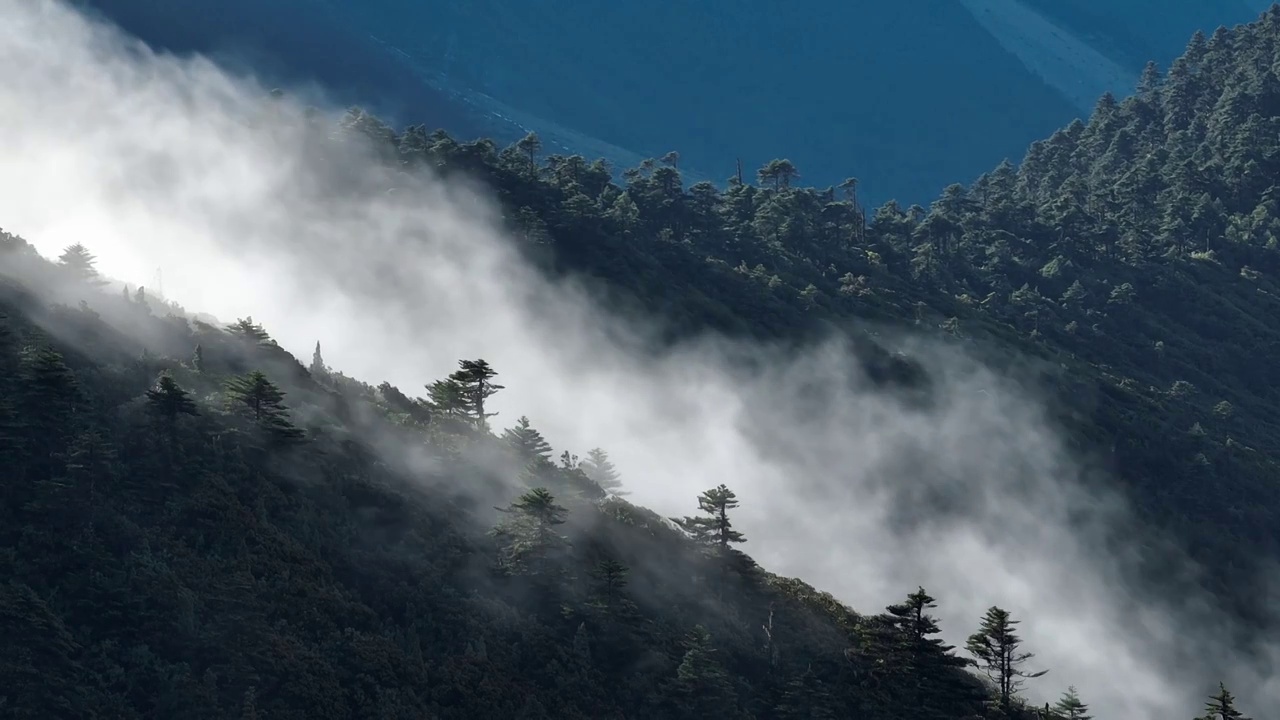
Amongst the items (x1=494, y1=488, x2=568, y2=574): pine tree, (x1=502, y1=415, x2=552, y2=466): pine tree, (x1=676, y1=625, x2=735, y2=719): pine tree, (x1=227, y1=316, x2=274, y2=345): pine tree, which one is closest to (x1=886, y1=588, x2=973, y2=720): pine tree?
(x1=676, y1=625, x2=735, y2=719): pine tree

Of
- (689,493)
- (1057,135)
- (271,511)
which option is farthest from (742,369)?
(1057,135)

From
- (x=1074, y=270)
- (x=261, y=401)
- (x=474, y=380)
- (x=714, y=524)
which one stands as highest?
(x=1074, y=270)

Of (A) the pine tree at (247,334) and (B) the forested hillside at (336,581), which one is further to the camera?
(A) the pine tree at (247,334)

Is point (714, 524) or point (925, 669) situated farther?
point (714, 524)

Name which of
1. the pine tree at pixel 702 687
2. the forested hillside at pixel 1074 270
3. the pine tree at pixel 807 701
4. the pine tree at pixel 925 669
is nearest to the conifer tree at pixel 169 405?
the pine tree at pixel 702 687

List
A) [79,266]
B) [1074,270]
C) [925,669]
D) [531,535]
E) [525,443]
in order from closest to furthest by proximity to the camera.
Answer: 1. [925,669]
2. [531,535]
3. [525,443]
4. [79,266]
5. [1074,270]

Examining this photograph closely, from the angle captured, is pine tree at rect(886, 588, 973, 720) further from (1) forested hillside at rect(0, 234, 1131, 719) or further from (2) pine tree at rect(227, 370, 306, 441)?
(2) pine tree at rect(227, 370, 306, 441)

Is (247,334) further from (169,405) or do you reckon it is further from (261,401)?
(169,405)

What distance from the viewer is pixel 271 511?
140 ft

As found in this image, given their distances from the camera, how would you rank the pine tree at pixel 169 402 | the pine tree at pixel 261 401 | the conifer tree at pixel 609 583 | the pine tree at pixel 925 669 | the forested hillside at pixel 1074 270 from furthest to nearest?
1. the forested hillside at pixel 1074 270
2. the pine tree at pixel 261 401
3. the conifer tree at pixel 609 583
4. the pine tree at pixel 925 669
5. the pine tree at pixel 169 402

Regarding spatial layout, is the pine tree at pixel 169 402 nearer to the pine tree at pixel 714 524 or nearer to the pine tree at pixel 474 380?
the pine tree at pixel 474 380

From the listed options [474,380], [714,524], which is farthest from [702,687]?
[474,380]

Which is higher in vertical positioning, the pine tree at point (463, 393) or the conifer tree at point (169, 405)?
the pine tree at point (463, 393)

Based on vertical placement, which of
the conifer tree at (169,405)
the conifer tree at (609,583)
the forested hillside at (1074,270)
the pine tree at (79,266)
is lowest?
the conifer tree at (169,405)
